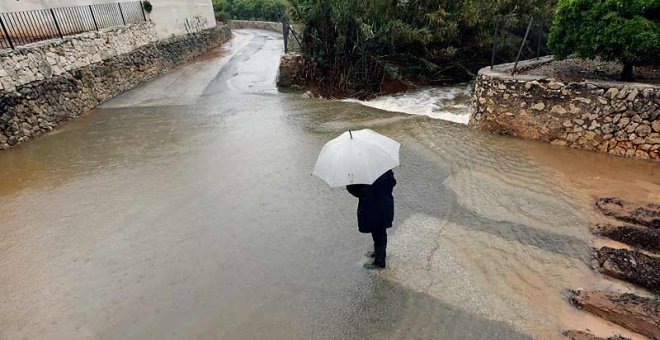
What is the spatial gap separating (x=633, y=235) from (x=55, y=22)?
1586cm

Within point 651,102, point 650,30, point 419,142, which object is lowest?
point 419,142

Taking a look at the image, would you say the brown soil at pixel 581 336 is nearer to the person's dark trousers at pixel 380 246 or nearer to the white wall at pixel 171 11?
the person's dark trousers at pixel 380 246

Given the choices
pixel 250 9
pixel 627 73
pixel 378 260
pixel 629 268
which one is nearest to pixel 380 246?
pixel 378 260

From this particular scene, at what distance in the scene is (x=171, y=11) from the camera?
20.8 meters

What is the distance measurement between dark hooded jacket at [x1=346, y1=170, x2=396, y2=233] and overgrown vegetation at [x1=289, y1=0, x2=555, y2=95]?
31.5 feet

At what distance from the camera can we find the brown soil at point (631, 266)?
400 centimetres

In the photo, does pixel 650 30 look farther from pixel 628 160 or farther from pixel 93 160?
pixel 93 160

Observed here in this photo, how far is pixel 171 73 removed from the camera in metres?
18.1

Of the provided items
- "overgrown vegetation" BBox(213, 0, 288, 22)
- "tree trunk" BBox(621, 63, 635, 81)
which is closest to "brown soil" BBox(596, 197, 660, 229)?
"tree trunk" BBox(621, 63, 635, 81)

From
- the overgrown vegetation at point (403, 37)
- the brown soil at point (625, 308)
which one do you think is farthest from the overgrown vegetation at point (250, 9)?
the brown soil at point (625, 308)

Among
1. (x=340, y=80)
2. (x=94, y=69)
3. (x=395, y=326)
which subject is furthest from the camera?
(x=340, y=80)

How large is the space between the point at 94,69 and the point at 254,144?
8.17m

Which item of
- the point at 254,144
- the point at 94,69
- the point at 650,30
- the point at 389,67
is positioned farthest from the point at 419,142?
the point at 94,69

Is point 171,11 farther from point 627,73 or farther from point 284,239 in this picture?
point 627,73
